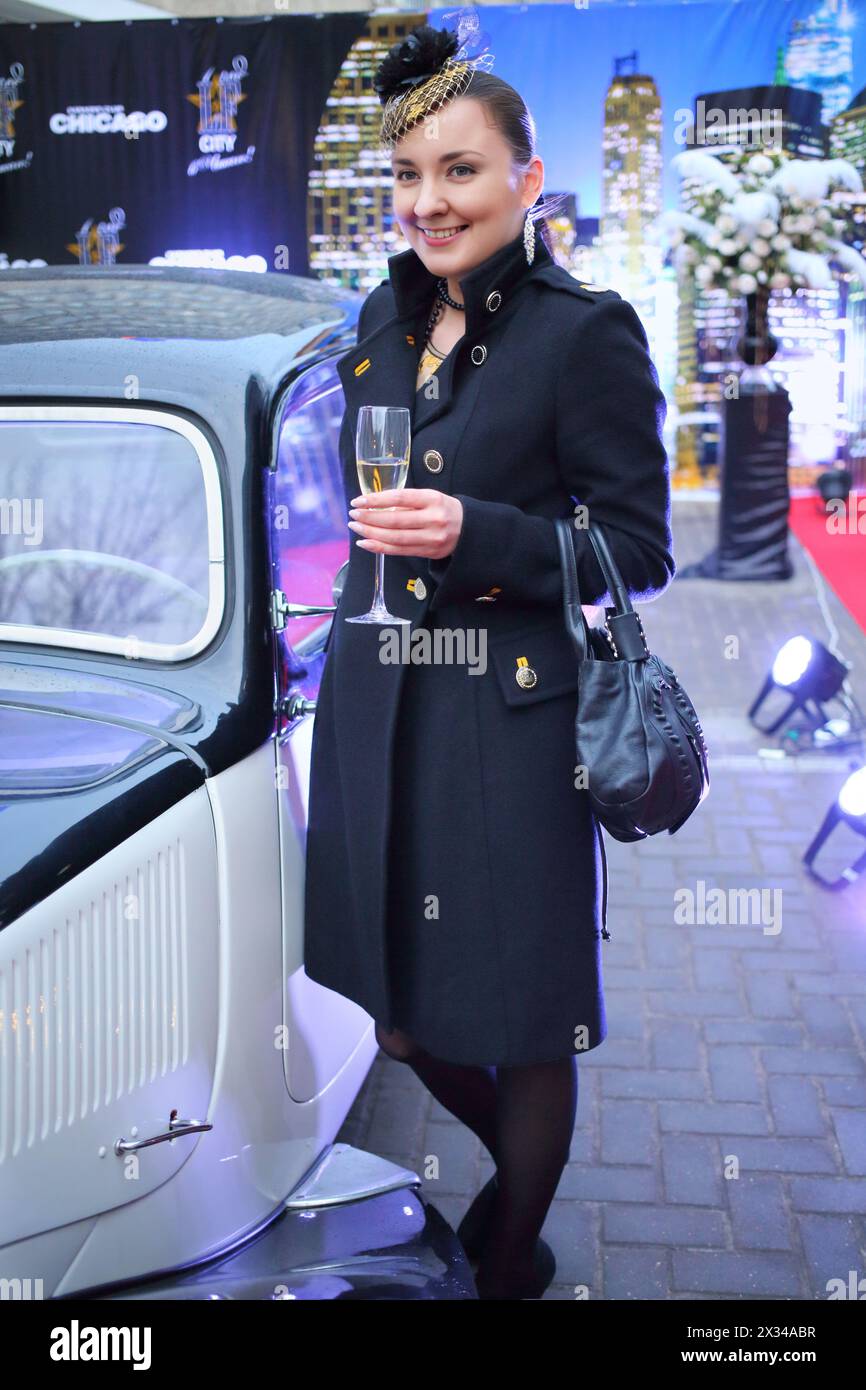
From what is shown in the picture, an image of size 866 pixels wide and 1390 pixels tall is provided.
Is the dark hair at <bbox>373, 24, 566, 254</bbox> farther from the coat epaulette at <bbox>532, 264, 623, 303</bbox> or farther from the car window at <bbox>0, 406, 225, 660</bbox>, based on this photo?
the car window at <bbox>0, 406, 225, 660</bbox>

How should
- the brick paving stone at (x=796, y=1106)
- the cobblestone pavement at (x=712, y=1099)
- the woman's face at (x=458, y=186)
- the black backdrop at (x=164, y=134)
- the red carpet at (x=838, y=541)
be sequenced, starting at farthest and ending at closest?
the black backdrop at (x=164, y=134) < the red carpet at (x=838, y=541) < the brick paving stone at (x=796, y=1106) < the cobblestone pavement at (x=712, y=1099) < the woman's face at (x=458, y=186)

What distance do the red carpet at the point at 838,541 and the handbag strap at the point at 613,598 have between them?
709 centimetres

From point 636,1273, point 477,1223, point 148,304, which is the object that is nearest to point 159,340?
point 148,304

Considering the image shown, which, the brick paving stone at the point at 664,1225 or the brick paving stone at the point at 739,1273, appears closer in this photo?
the brick paving stone at the point at 739,1273

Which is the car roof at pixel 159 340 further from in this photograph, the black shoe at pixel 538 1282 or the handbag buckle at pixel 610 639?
the black shoe at pixel 538 1282

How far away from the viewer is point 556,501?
2.05 metres

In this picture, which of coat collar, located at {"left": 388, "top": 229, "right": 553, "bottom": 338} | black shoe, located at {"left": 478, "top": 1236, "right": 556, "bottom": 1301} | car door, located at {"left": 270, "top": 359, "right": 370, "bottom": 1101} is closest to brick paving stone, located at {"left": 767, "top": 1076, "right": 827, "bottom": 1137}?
black shoe, located at {"left": 478, "top": 1236, "right": 556, "bottom": 1301}

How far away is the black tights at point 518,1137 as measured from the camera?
86.8 inches

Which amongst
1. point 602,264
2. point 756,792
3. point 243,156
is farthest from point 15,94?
point 756,792

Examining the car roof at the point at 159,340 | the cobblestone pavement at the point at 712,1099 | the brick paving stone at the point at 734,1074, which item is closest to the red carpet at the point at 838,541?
the cobblestone pavement at the point at 712,1099

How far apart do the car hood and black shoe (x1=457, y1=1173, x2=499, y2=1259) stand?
1116 mm

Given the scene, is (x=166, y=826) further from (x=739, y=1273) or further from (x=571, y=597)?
(x=739, y=1273)

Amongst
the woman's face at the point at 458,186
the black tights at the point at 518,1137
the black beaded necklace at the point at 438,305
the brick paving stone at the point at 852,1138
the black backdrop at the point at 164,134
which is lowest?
the brick paving stone at the point at 852,1138

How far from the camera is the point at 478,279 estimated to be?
77.8 inches
